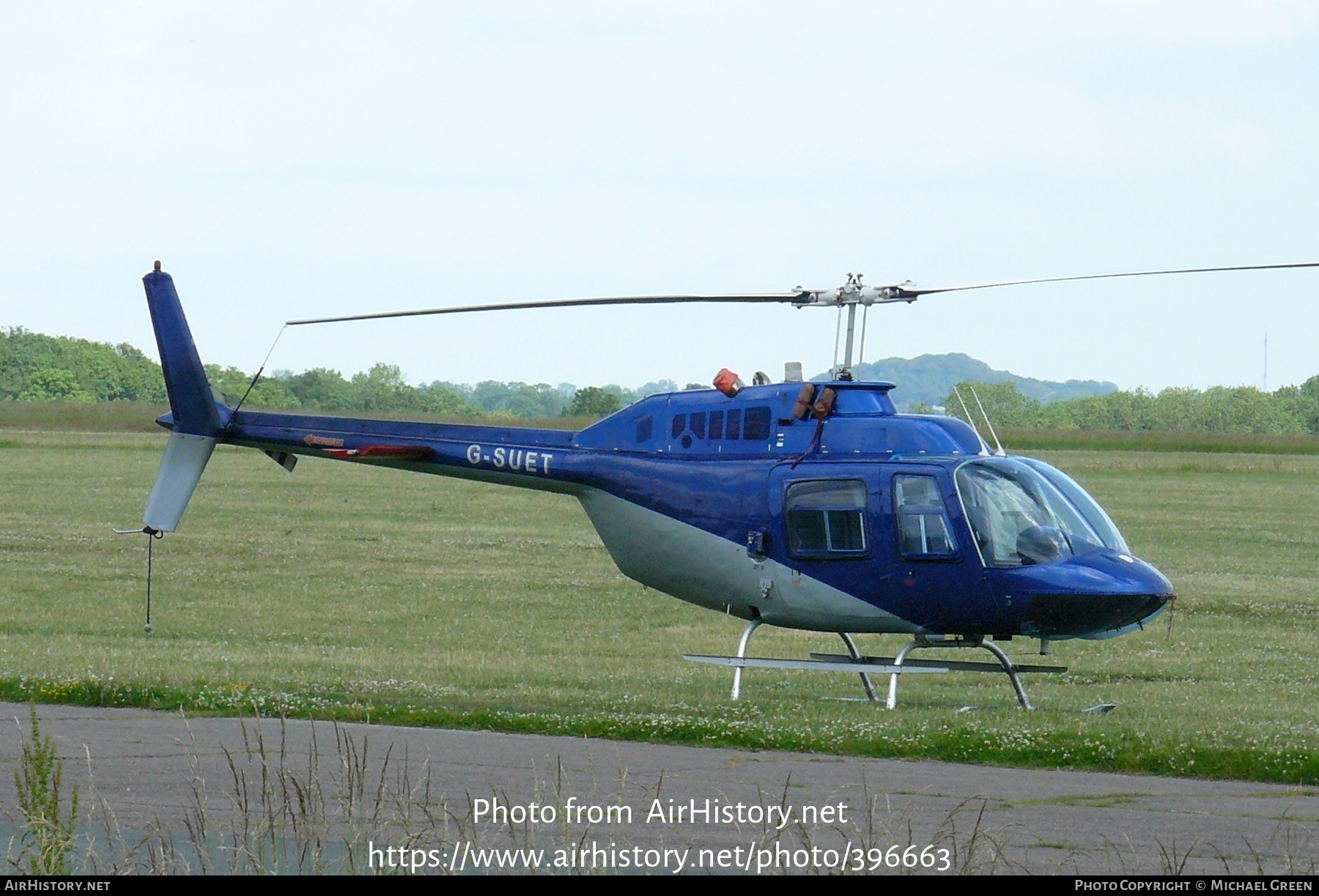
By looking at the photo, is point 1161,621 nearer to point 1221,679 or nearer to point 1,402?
point 1221,679

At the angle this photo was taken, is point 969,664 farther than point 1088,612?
Yes

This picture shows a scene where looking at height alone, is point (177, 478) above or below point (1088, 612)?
above

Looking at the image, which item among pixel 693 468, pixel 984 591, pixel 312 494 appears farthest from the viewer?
pixel 312 494

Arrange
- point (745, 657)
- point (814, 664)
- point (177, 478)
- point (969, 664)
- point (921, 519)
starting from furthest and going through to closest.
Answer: point (177, 478) → point (745, 657) → point (969, 664) → point (814, 664) → point (921, 519)

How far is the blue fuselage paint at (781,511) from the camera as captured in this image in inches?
563

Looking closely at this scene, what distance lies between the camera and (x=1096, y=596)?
13977mm

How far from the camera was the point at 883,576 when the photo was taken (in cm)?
1471

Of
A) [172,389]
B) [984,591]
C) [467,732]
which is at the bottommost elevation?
[467,732]

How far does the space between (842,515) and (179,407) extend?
26.8 feet

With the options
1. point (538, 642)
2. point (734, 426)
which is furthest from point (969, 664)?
point (538, 642)

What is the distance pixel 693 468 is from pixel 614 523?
1.18m

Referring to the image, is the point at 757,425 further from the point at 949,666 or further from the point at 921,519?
the point at 949,666

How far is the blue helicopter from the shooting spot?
47.0 ft

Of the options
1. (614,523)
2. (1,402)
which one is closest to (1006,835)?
(614,523)
